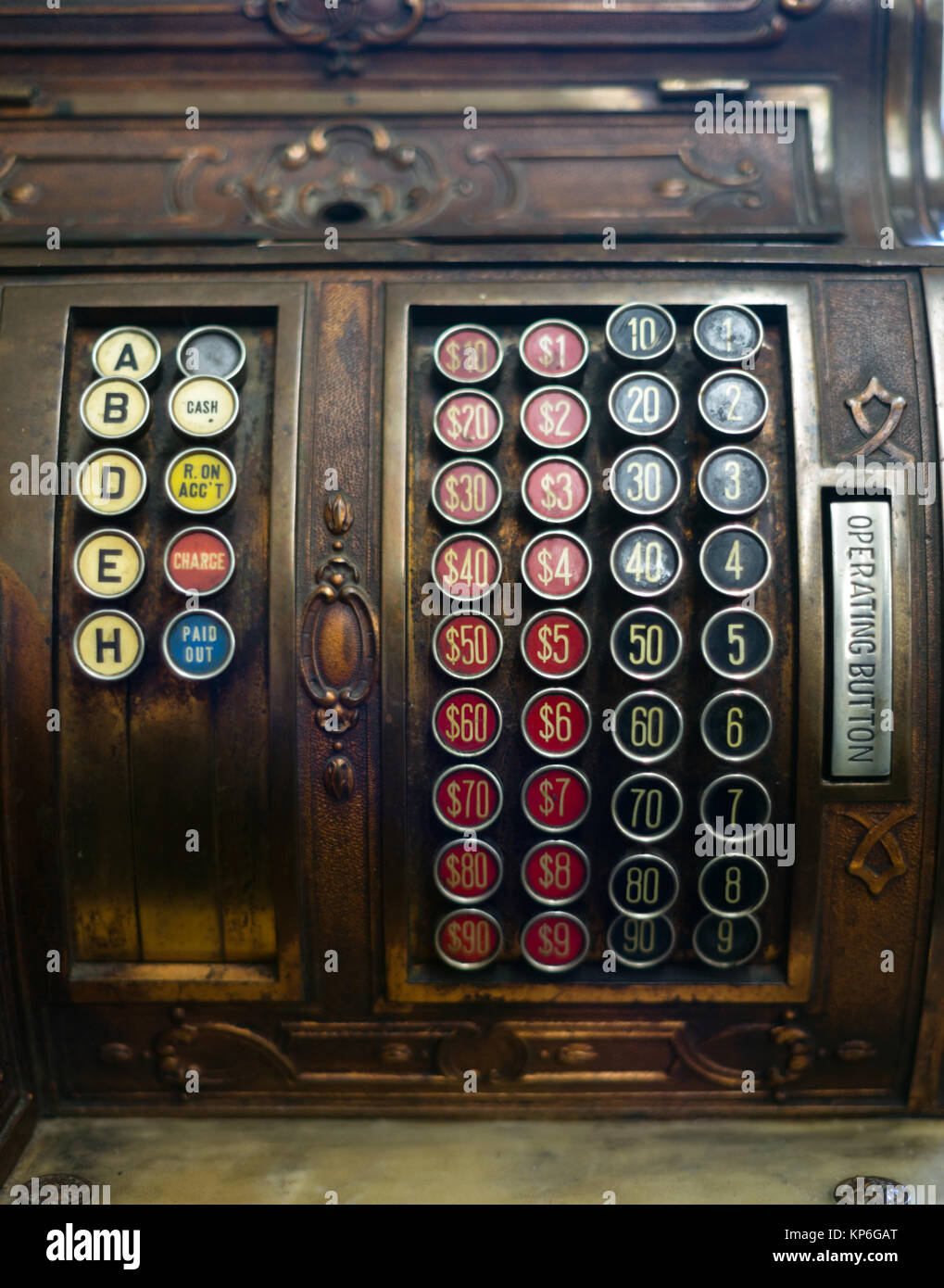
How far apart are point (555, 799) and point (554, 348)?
1.06m

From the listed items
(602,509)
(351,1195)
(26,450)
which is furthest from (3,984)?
(602,509)

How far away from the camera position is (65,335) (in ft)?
6.73

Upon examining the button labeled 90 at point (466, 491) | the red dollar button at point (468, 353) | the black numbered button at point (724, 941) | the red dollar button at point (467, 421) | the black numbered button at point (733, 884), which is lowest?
the black numbered button at point (724, 941)

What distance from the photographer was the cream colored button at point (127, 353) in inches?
79.4

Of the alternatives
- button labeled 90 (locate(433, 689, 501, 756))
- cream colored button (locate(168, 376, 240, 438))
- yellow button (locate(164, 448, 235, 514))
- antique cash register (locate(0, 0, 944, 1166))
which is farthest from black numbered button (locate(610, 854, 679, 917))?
cream colored button (locate(168, 376, 240, 438))

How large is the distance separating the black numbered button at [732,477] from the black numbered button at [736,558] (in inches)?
2.7

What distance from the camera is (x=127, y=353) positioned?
203 cm

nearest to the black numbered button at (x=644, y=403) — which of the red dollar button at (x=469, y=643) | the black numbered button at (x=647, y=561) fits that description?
the black numbered button at (x=647, y=561)

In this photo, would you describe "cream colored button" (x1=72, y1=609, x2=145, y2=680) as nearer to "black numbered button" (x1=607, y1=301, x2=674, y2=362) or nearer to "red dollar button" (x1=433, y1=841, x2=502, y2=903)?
"red dollar button" (x1=433, y1=841, x2=502, y2=903)

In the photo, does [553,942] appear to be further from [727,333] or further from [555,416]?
[727,333]

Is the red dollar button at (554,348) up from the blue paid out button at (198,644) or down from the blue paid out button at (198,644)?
up

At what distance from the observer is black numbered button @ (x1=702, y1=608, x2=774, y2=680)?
190 cm

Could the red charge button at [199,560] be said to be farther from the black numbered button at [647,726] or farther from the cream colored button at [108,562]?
the black numbered button at [647,726]

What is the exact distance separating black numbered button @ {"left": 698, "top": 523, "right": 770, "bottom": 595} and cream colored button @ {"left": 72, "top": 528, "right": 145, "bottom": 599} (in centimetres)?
131
